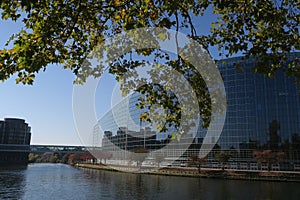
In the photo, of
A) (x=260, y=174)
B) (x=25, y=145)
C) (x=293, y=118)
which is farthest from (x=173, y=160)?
(x=25, y=145)

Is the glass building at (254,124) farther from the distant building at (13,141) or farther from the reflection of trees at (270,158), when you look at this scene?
the distant building at (13,141)

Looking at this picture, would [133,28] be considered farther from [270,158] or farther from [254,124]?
[254,124]

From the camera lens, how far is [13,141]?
148 metres

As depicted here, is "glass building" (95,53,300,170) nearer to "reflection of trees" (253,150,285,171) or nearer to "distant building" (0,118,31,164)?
"reflection of trees" (253,150,285,171)

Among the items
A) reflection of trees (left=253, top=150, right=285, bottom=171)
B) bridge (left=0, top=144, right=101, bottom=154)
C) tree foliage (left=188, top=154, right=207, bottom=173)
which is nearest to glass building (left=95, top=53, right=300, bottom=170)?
reflection of trees (left=253, top=150, right=285, bottom=171)

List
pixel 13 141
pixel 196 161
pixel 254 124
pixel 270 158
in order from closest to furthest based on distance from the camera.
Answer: pixel 270 158, pixel 196 161, pixel 254 124, pixel 13 141

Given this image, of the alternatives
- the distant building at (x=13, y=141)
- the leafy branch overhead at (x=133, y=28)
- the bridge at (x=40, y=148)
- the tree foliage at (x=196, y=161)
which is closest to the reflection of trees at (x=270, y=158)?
the tree foliage at (x=196, y=161)

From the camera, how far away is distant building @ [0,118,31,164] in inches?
5536

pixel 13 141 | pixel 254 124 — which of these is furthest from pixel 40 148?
pixel 254 124

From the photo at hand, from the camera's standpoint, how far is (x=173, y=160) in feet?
266

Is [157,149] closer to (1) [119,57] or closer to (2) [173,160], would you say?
(2) [173,160]

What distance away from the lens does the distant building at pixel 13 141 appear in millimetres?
140625

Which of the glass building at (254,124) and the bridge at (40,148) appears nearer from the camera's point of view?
the glass building at (254,124)

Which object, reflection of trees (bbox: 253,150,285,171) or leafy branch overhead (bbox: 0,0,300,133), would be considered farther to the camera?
reflection of trees (bbox: 253,150,285,171)
